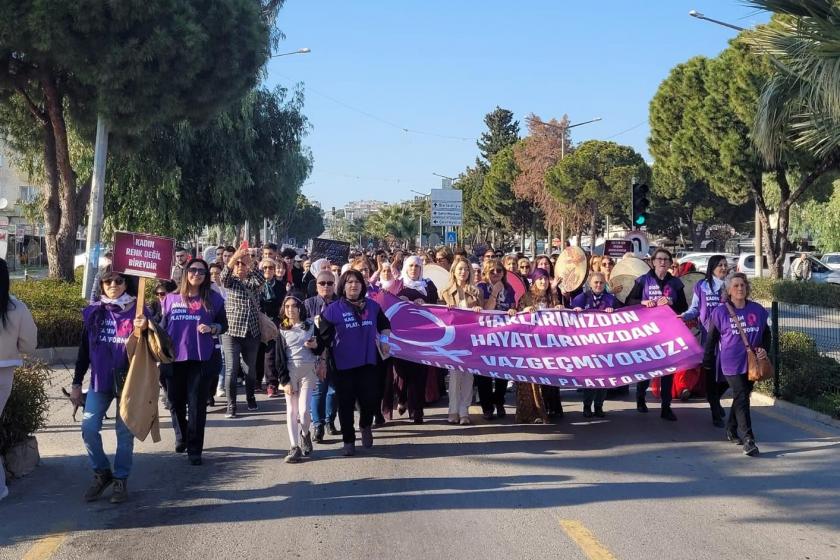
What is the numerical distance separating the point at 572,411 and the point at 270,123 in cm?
2389

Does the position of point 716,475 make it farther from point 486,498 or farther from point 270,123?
point 270,123

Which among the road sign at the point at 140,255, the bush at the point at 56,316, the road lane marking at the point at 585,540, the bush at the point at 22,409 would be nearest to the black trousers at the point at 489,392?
the road lane marking at the point at 585,540

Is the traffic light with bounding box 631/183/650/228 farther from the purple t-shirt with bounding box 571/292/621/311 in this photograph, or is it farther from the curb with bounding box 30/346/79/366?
the curb with bounding box 30/346/79/366

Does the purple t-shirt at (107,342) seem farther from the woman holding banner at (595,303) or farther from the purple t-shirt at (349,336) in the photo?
the woman holding banner at (595,303)

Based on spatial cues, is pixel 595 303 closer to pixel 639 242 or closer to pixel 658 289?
pixel 658 289

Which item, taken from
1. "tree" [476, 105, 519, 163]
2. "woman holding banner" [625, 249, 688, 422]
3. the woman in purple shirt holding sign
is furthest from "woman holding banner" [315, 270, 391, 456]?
"tree" [476, 105, 519, 163]

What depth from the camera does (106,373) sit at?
693 cm

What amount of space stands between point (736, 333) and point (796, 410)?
8.10 feet

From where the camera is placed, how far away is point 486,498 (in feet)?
22.6

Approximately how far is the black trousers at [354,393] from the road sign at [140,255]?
6.73 ft

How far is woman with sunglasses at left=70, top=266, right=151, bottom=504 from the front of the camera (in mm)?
6828

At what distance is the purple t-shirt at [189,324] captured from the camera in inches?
317

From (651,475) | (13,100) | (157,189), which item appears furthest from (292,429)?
(157,189)

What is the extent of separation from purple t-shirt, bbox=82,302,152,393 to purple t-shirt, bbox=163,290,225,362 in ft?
3.36
